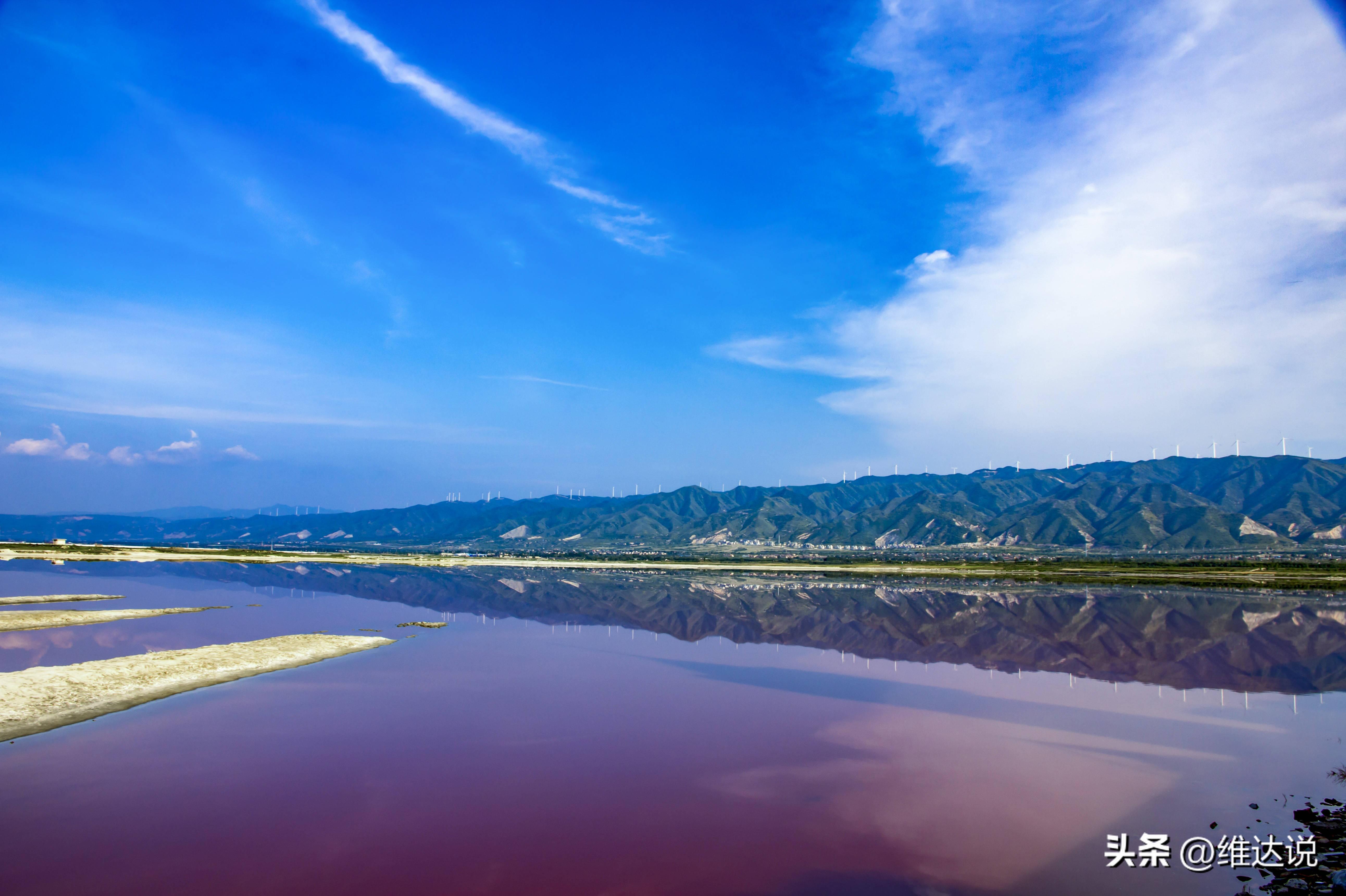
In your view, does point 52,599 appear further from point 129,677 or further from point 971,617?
point 971,617

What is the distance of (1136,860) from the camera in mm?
11508

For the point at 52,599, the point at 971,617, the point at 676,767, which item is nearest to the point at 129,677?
the point at 676,767

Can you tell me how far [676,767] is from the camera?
1650 centimetres

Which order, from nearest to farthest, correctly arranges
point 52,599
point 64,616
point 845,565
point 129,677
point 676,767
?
point 676,767, point 129,677, point 64,616, point 52,599, point 845,565

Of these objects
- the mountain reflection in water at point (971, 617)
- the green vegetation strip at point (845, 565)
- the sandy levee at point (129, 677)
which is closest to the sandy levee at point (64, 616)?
the sandy levee at point (129, 677)

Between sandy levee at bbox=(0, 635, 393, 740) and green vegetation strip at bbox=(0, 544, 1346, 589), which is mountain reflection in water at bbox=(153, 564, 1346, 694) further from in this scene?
sandy levee at bbox=(0, 635, 393, 740)

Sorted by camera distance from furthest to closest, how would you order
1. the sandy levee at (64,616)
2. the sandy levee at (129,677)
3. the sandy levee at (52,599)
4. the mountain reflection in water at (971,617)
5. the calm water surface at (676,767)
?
the sandy levee at (52,599) < the sandy levee at (64,616) < the mountain reflection in water at (971,617) < the sandy levee at (129,677) < the calm water surface at (676,767)

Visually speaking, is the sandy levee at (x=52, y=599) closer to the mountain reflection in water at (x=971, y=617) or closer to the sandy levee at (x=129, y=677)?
the mountain reflection in water at (x=971, y=617)

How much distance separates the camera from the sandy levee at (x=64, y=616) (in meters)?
37.1

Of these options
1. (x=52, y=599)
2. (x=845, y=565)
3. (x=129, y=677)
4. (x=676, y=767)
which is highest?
(x=129, y=677)

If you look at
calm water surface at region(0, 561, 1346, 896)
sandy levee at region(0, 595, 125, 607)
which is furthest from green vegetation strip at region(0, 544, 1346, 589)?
sandy levee at region(0, 595, 125, 607)

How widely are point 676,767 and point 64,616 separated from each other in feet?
138

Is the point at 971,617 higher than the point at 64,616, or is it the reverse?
the point at 64,616

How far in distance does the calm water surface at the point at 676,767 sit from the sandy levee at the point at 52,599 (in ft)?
57.2
